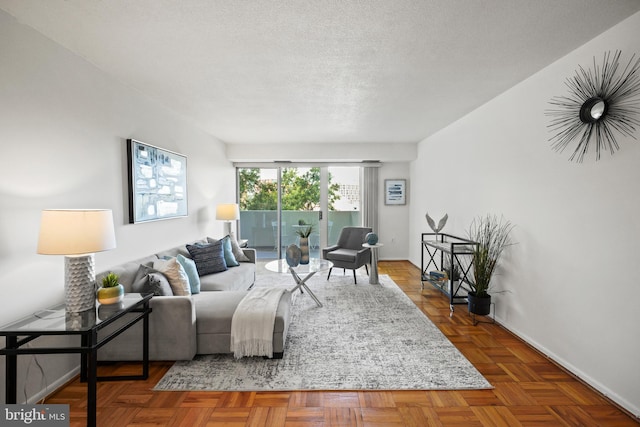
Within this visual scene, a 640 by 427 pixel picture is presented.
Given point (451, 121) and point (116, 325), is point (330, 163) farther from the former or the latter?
point (116, 325)

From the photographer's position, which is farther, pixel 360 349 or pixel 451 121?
pixel 451 121

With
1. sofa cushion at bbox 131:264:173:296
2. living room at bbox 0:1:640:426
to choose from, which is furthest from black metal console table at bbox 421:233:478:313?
sofa cushion at bbox 131:264:173:296

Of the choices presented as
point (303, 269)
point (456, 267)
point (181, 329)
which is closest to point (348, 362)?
point (181, 329)

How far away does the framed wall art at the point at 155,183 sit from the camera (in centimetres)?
317

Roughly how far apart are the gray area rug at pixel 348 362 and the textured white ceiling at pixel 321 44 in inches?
98.6

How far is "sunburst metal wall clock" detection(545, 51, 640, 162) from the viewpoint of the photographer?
6.68ft

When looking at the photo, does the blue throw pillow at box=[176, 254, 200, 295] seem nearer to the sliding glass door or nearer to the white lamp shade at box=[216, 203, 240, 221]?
the white lamp shade at box=[216, 203, 240, 221]

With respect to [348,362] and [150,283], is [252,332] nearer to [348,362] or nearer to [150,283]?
[348,362]

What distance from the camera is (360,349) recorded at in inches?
111

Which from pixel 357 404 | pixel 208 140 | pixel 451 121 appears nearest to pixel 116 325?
pixel 357 404

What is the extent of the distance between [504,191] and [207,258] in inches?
142

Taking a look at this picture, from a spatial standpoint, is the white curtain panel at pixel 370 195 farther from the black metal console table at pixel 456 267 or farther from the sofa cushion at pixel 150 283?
the sofa cushion at pixel 150 283

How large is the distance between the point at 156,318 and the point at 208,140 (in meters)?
3.55

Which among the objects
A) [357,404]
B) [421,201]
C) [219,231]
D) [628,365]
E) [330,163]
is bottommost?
[357,404]
